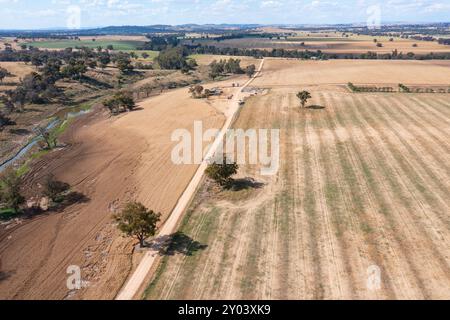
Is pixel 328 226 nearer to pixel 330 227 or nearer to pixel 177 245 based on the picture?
pixel 330 227

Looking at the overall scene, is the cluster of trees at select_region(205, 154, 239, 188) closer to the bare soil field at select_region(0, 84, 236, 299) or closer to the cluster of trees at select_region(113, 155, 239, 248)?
the bare soil field at select_region(0, 84, 236, 299)

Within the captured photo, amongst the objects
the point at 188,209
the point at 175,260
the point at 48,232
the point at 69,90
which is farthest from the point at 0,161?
the point at 69,90

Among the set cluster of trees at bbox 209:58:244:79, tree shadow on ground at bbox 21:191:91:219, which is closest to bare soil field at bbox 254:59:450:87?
cluster of trees at bbox 209:58:244:79

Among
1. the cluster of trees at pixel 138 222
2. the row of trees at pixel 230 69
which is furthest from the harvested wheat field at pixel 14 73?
the cluster of trees at pixel 138 222

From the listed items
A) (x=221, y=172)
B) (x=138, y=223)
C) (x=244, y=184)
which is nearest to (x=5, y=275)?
(x=138, y=223)

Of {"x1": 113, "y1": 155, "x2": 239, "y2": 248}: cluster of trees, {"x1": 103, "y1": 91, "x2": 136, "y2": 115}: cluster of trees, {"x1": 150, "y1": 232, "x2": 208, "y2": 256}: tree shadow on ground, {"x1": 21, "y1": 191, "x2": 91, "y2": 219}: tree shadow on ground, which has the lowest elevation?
{"x1": 150, "y1": 232, "x2": 208, "y2": 256}: tree shadow on ground

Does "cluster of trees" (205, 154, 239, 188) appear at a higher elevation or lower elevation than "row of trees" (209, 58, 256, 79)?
lower

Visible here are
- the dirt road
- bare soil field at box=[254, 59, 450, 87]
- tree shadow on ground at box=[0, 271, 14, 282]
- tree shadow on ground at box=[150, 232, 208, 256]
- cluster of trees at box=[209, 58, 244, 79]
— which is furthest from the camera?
cluster of trees at box=[209, 58, 244, 79]
